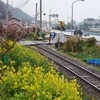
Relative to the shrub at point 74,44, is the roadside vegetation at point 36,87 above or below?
above

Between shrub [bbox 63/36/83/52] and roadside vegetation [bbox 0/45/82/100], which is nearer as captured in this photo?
roadside vegetation [bbox 0/45/82/100]

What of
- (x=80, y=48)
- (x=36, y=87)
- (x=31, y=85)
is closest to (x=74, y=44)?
(x=80, y=48)

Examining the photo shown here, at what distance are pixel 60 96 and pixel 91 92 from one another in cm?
852

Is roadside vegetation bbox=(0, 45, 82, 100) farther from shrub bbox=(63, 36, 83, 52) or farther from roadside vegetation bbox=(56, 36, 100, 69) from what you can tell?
shrub bbox=(63, 36, 83, 52)

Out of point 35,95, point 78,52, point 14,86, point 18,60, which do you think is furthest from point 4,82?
point 78,52

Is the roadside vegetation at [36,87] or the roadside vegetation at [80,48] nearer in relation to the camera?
the roadside vegetation at [36,87]

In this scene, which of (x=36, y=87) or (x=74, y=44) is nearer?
(x=36, y=87)

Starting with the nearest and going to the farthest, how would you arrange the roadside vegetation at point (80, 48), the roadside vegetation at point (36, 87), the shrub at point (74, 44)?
the roadside vegetation at point (36, 87) → the roadside vegetation at point (80, 48) → the shrub at point (74, 44)

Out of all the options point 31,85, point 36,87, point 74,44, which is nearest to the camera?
point 36,87

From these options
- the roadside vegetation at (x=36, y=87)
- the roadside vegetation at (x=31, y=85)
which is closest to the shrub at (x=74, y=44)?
the roadside vegetation at (x=31, y=85)

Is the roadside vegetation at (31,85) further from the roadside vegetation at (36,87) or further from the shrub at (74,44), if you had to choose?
the shrub at (74,44)

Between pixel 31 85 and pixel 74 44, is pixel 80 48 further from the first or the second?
pixel 31 85

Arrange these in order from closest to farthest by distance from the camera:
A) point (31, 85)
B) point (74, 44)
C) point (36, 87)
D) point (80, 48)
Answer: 1. point (36, 87)
2. point (31, 85)
3. point (80, 48)
4. point (74, 44)

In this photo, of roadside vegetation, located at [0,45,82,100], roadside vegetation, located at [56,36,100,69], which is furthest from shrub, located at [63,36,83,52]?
roadside vegetation, located at [0,45,82,100]
